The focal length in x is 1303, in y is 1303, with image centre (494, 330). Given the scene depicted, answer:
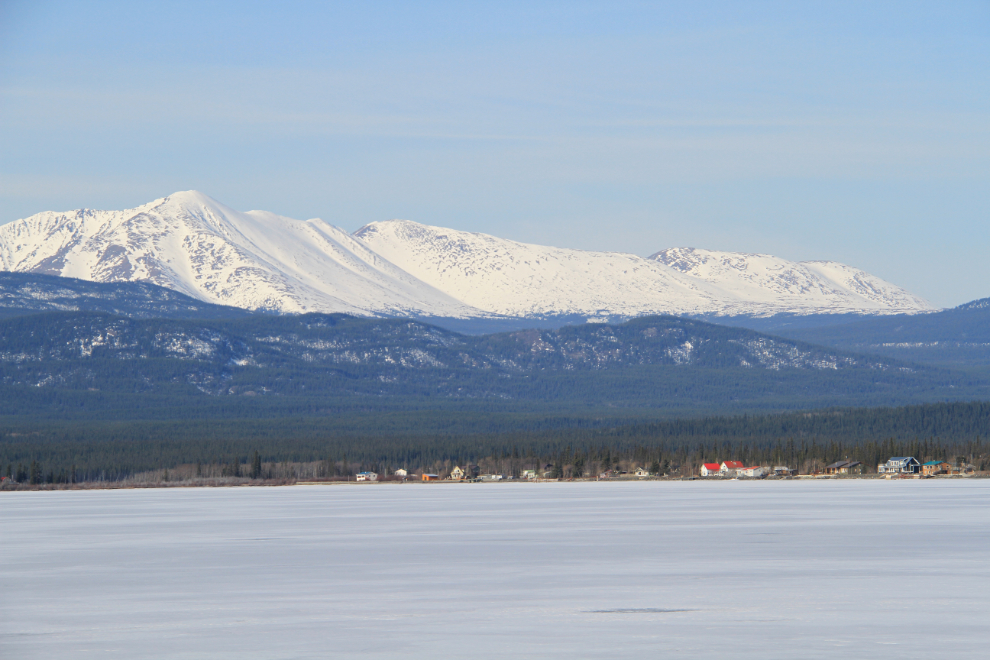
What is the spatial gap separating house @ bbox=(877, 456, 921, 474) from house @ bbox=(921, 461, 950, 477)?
1313 millimetres

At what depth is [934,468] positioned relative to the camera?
639ft

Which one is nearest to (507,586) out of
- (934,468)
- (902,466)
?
(902,466)

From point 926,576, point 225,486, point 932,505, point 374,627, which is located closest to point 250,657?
point 374,627

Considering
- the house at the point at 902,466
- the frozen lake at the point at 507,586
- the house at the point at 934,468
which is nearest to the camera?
the frozen lake at the point at 507,586

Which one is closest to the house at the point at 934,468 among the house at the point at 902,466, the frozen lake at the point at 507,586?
the house at the point at 902,466

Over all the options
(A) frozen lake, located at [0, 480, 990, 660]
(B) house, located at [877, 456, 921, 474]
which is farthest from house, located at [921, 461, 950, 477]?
(A) frozen lake, located at [0, 480, 990, 660]

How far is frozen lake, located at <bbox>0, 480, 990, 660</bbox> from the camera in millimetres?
36938

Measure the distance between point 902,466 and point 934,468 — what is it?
458cm

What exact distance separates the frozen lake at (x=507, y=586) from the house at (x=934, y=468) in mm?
100151

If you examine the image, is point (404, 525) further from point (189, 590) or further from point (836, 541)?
point (189, 590)

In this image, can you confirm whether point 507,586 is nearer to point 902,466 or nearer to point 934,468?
point 902,466

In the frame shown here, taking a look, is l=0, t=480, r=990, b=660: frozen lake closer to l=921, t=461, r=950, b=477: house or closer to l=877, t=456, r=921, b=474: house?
l=921, t=461, r=950, b=477: house

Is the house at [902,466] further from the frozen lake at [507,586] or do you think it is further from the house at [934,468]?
the frozen lake at [507,586]

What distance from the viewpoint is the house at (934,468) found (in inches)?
7579
